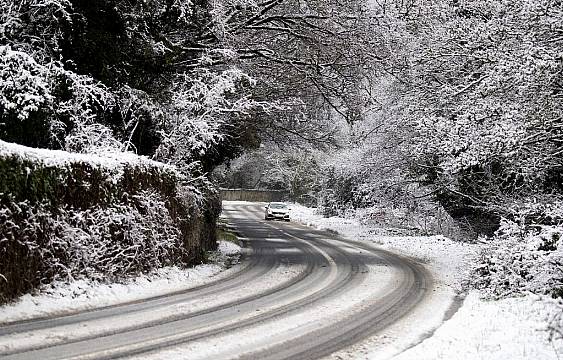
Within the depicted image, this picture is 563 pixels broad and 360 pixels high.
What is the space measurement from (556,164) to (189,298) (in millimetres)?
9348

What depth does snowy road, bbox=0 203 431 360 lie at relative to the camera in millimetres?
6520

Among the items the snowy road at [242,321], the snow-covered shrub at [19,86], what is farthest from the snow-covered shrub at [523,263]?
the snow-covered shrub at [19,86]

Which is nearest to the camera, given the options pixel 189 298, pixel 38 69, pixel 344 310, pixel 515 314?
pixel 515 314

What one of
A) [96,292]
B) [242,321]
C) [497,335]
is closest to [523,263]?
[497,335]

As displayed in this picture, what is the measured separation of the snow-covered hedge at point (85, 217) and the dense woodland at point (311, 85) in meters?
1.46

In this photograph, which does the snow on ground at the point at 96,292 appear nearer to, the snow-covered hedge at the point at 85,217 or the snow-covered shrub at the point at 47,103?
the snow-covered hedge at the point at 85,217

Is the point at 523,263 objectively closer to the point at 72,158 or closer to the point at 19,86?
the point at 72,158

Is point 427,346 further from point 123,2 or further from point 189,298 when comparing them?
point 123,2

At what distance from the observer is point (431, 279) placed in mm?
13250

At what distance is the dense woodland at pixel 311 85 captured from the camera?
38.7 ft

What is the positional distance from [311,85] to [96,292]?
398 inches

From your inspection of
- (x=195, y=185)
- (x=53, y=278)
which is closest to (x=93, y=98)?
(x=195, y=185)

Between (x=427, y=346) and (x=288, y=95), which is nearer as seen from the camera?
(x=427, y=346)

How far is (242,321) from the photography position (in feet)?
26.8
